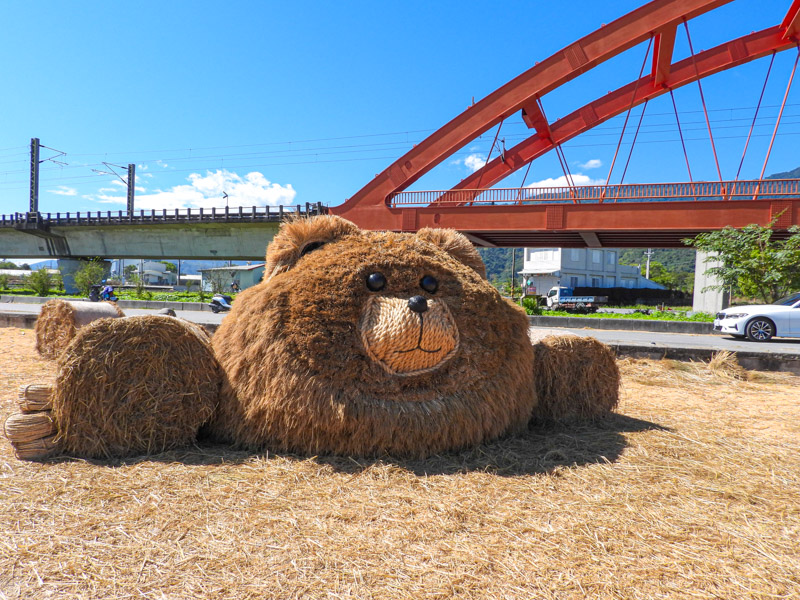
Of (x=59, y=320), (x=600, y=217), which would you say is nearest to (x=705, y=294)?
(x=600, y=217)

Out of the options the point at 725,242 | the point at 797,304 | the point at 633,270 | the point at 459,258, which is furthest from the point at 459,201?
the point at 633,270

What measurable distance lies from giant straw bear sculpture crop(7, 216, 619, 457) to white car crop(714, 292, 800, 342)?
11.4m

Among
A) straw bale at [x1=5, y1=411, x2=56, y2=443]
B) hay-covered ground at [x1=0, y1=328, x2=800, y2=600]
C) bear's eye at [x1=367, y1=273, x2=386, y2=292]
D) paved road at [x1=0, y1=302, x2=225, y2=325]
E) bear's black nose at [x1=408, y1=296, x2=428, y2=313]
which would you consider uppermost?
bear's eye at [x1=367, y1=273, x2=386, y2=292]

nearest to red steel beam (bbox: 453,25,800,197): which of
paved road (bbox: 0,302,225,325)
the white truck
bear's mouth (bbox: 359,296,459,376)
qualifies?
the white truck

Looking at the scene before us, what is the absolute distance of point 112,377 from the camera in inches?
106

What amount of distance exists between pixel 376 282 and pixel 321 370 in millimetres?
631

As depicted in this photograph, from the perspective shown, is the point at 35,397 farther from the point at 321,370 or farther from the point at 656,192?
the point at 656,192

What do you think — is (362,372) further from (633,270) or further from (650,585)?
(633,270)

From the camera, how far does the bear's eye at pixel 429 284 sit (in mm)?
3008

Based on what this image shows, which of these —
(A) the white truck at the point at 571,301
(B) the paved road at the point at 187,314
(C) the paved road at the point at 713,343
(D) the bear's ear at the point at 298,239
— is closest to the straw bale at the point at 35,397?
(D) the bear's ear at the point at 298,239

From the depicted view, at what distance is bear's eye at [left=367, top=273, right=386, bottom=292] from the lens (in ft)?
9.59

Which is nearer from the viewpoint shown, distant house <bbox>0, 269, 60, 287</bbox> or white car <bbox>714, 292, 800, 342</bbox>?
white car <bbox>714, 292, 800, 342</bbox>

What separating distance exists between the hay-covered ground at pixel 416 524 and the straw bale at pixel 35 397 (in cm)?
33

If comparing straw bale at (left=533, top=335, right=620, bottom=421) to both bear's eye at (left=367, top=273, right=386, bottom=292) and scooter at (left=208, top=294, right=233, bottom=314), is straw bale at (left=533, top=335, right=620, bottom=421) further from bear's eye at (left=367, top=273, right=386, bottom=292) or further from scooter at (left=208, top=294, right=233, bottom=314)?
scooter at (left=208, top=294, right=233, bottom=314)
